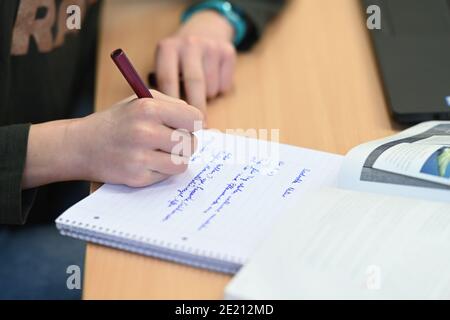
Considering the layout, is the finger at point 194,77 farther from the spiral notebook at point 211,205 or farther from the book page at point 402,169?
the book page at point 402,169

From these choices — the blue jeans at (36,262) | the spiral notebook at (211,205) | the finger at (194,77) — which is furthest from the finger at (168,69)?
the blue jeans at (36,262)

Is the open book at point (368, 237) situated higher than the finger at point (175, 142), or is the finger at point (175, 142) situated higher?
the finger at point (175, 142)

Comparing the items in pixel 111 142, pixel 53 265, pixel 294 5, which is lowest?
pixel 53 265

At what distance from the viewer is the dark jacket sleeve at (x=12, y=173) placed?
2.06 ft

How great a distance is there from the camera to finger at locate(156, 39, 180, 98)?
80 centimetres

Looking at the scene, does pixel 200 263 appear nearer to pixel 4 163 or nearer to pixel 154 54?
pixel 4 163

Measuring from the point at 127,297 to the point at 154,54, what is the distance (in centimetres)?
45

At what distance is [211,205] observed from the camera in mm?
599

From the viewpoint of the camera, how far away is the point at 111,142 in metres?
0.63

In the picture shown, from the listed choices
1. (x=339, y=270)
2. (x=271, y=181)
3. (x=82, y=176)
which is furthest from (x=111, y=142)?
(x=339, y=270)

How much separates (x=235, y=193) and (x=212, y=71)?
26 cm

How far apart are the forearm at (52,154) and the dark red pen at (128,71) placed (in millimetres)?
81

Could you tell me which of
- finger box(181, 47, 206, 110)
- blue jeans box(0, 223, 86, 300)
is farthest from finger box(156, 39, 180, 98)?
blue jeans box(0, 223, 86, 300)

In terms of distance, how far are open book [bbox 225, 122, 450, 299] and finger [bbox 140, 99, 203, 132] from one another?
15cm
